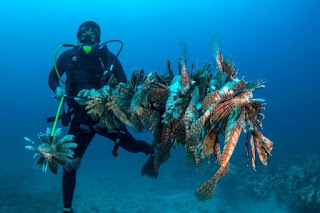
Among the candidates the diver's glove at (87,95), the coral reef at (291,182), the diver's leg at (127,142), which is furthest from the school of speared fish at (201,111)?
the coral reef at (291,182)

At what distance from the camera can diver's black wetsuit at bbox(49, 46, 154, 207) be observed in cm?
459

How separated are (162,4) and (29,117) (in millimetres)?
74099

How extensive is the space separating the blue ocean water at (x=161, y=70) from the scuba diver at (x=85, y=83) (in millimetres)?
→ 8185

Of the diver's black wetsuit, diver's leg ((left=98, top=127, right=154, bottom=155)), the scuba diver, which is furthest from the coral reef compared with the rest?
the diver's black wetsuit

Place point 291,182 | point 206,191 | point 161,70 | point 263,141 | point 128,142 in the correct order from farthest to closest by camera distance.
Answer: point 161,70 → point 291,182 → point 128,142 → point 263,141 → point 206,191

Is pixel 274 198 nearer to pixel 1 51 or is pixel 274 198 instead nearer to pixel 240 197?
pixel 240 197

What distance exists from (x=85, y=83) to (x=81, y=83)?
0.23ft

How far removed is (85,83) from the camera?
444cm

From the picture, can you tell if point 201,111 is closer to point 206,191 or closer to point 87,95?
point 206,191

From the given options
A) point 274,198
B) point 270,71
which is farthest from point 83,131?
point 270,71

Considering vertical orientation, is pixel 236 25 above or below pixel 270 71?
above

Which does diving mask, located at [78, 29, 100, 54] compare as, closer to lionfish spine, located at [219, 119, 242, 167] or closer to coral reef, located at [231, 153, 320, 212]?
lionfish spine, located at [219, 119, 242, 167]

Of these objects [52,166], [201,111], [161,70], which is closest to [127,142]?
[52,166]

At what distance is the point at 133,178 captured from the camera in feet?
63.4
